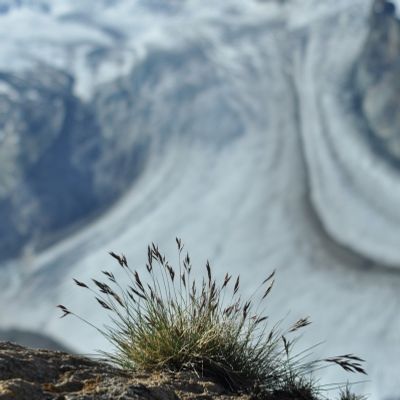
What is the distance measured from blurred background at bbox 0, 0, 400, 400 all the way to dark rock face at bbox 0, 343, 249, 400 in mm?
13118

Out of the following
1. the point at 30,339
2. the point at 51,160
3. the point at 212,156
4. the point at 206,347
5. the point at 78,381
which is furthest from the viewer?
the point at 51,160

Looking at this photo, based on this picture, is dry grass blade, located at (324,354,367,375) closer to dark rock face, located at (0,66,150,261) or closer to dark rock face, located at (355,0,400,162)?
dark rock face, located at (355,0,400,162)

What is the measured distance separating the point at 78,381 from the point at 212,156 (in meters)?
23.3

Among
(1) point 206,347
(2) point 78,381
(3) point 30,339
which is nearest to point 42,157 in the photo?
(3) point 30,339

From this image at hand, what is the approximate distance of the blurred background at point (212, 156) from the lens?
1989 cm

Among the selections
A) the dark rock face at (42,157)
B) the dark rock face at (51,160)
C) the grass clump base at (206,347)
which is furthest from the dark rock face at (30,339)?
the grass clump base at (206,347)

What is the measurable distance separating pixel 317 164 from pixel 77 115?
873 centimetres

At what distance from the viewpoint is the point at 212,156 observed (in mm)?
25453

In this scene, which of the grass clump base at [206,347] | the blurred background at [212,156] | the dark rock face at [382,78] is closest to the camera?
the grass clump base at [206,347]

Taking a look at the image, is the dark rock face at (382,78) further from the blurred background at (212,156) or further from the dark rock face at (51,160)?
the dark rock face at (51,160)

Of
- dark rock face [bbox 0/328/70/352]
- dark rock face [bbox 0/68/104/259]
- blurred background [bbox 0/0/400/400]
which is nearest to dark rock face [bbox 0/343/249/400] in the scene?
blurred background [bbox 0/0/400/400]

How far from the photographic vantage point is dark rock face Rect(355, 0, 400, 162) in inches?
928

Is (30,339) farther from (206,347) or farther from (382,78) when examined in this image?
(206,347)

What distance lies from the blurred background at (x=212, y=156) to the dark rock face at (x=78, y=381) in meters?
13.1
